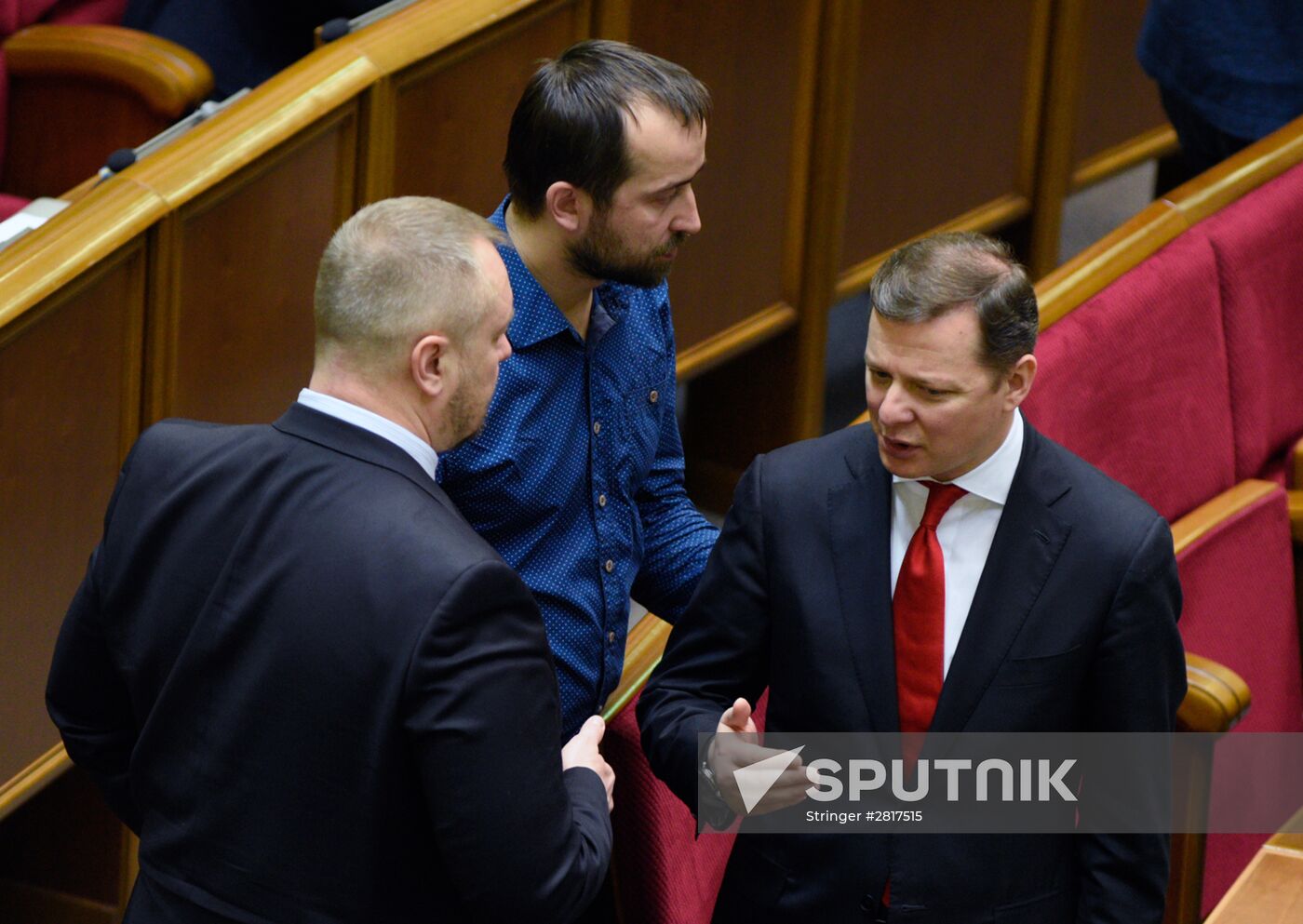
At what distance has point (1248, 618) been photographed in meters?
1.57

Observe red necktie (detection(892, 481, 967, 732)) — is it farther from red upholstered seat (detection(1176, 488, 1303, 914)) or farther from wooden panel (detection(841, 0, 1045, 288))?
wooden panel (detection(841, 0, 1045, 288))

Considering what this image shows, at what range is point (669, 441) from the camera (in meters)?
1.12

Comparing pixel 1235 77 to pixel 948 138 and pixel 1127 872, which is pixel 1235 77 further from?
pixel 1127 872

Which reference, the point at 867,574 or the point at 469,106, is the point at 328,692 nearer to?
the point at 867,574

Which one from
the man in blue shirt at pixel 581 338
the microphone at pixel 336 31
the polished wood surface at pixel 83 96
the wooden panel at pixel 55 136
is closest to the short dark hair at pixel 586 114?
the man in blue shirt at pixel 581 338

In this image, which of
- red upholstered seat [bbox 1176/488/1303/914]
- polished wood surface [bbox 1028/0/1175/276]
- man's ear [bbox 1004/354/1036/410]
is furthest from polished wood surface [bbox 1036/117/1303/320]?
man's ear [bbox 1004/354/1036/410]

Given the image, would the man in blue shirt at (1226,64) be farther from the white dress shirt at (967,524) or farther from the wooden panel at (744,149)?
→ the white dress shirt at (967,524)

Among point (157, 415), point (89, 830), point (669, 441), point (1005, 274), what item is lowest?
point (89, 830)

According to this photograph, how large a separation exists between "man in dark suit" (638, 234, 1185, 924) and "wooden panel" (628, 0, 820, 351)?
90cm

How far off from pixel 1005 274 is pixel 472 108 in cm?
75

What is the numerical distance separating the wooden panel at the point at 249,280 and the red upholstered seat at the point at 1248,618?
0.77 metres

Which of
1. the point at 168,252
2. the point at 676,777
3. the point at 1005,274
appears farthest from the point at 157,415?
the point at 1005,274

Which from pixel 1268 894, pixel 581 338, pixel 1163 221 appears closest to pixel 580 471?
pixel 581 338

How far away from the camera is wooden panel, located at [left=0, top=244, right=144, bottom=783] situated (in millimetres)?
1245
